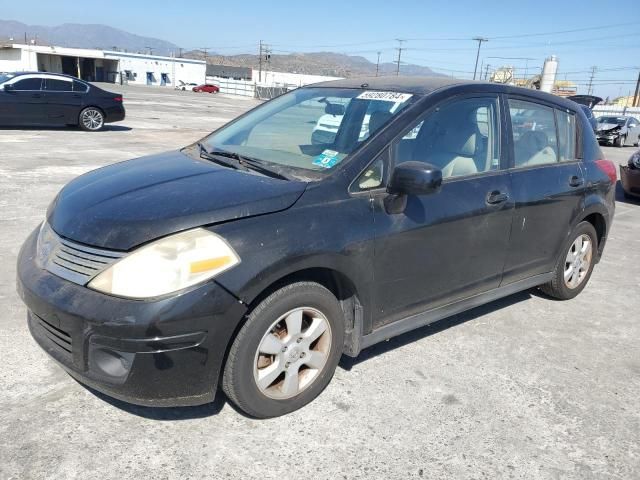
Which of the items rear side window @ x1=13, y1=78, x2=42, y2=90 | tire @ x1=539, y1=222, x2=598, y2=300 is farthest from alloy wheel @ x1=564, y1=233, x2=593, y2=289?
rear side window @ x1=13, y1=78, x2=42, y2=90

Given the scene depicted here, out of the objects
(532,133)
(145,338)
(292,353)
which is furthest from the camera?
(532,133)

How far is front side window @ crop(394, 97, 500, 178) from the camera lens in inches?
125

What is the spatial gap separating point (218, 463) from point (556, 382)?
6.90 feet

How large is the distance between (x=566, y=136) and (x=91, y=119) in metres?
13.1

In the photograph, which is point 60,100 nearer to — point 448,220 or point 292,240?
point 448,220

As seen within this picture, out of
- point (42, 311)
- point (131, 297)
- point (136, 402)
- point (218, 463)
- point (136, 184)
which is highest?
point (136, 184)

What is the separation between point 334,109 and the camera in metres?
3.52

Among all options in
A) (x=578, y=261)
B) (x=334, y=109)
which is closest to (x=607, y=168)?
(x=578, y=261)

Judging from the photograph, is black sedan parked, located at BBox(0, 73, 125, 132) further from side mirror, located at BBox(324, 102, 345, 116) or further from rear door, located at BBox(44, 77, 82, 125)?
side mirror, located at BBox(324, 102, 345, 116)

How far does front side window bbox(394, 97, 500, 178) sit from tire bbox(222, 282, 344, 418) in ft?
3.22

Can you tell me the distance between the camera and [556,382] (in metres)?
3.29

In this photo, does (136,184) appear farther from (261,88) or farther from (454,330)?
(261,88)

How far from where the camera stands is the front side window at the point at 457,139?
3.18 meters

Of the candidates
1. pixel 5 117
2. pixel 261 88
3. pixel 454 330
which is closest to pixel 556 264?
pixel 454 330
